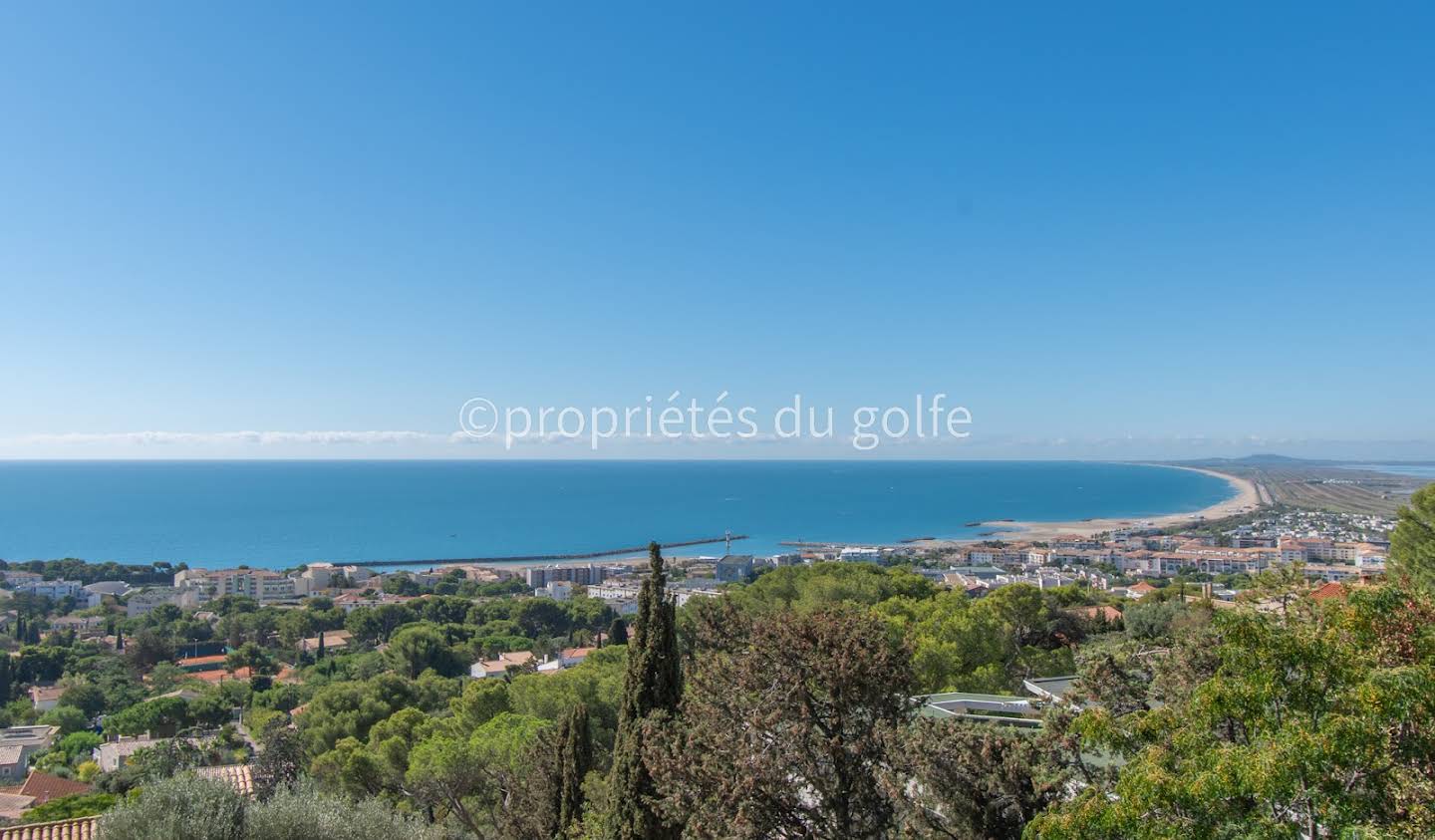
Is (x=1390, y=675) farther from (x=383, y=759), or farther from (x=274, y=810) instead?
(x=383, y=759)

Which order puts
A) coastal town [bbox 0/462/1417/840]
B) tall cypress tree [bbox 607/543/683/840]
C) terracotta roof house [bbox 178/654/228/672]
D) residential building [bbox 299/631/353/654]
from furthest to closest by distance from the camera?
residential building [bbox 299/631/353/654] → terracotta roof house [bbox 178/654/228/672] → coastal town [bbox 0/462/1417/840] → tall cypress tree [bbox 607/543/683/840]

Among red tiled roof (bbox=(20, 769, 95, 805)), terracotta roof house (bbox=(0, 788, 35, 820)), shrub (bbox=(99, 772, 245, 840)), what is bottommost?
red tiled roof (bbox=(20, 769, 95, 805))

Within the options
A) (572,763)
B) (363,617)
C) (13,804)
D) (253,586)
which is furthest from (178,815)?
(253,586)

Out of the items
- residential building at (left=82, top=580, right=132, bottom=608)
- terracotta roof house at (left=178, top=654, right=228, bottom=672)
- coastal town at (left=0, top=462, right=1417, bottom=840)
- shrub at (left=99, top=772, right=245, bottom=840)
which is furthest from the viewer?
residential building at (left=82, top=580, right=132, bottom=608)

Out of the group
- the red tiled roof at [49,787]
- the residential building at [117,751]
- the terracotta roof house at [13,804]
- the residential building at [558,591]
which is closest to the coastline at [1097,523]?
the residential building at [558,591]

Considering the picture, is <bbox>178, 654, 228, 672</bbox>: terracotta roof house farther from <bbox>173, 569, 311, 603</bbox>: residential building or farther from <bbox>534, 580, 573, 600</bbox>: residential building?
<bbox>534, 580, 573, 600</bbox>: residential building

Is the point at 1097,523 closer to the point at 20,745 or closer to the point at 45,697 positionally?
the point at 45,697

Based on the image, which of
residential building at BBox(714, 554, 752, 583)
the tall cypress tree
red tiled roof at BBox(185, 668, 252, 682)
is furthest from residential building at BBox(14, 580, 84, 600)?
the tall cypress tree
